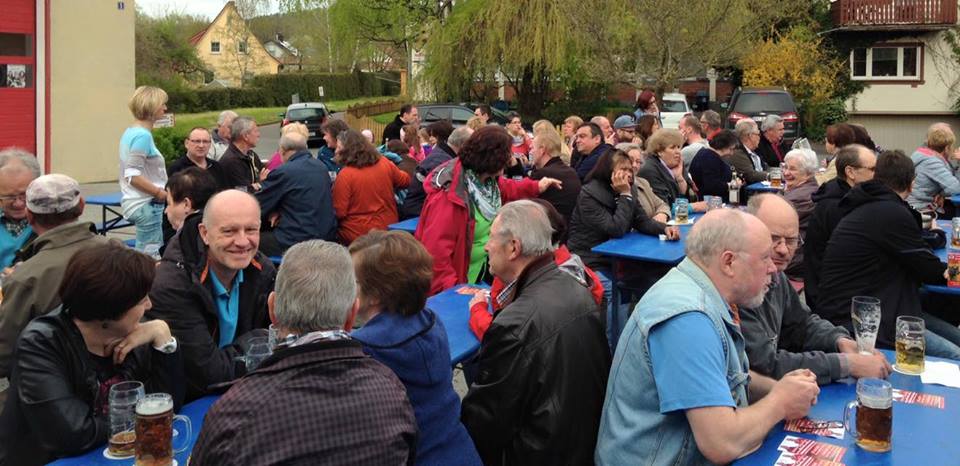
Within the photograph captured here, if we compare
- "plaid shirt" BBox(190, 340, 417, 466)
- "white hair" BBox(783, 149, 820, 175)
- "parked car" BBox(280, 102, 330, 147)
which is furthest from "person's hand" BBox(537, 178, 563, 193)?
"parked car" BBox(280, 102, 330, 147)

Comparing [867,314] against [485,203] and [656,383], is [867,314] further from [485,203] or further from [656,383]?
[485,203]

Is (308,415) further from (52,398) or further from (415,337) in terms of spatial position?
(52,398)

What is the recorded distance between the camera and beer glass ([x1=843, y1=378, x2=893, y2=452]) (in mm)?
2766

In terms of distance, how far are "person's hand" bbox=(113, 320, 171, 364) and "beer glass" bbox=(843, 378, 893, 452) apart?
240 centimetres

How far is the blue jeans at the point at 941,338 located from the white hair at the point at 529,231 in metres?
2.63

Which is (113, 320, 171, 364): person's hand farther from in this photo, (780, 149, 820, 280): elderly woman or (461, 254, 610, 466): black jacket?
(780, 149, 820, 280): elderly woman

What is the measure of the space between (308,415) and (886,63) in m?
34.0

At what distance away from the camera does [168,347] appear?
9.71 ft

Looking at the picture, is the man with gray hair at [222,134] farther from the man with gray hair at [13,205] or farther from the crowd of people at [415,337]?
the crowd of people at [415,337]

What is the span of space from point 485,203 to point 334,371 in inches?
136

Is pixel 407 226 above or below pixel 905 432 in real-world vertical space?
above

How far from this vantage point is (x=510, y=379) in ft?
10.2

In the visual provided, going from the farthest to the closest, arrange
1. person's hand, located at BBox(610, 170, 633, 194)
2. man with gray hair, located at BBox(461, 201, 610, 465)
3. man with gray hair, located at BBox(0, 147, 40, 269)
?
person's hand, located at BBox(610, 170, 633, 194) → man with gray hair, located at BBox(0, 147, 40, 269) → man with gray hair, located at BBox(461, 201, 610, 465)

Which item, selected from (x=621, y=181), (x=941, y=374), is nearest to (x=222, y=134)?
(x=621, y=181)
